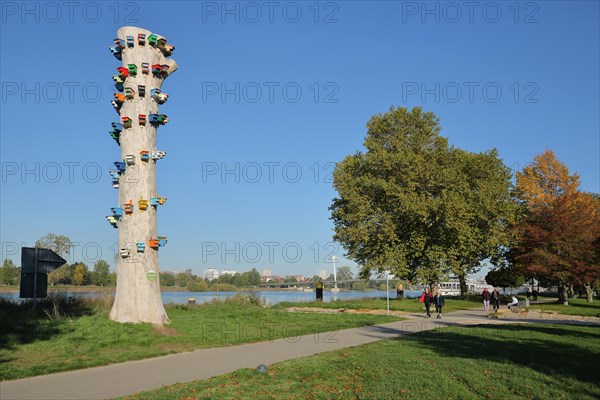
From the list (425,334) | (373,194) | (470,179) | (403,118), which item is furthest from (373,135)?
(425,334)

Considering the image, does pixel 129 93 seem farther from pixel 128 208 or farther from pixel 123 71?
pixel 128 208

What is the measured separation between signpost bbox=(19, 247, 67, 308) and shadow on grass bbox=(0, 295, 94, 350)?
25.7 inches

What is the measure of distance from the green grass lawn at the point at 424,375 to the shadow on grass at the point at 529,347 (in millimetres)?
22

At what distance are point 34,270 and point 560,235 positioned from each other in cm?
3390

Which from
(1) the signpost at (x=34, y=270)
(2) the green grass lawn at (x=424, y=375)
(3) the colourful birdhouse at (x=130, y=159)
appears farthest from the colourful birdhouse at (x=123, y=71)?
(2) the green grass lawn at (x=424, y=375)

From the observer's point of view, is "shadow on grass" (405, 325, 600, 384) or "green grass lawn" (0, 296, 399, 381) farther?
"green grass lawn" (0, 296, 399, 381)

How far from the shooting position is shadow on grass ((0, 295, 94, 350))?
A: 11.7 meters

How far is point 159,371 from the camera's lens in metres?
9.66

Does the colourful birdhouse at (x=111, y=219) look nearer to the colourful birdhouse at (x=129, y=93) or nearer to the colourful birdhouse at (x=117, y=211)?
the colourful birdhouse at (x=117, y=211)

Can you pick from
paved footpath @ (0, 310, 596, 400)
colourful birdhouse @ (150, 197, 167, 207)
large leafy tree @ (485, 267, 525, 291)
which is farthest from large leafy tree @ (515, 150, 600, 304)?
colourful birdhouse @ (150, 197, 167, 207)

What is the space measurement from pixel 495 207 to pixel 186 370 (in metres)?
32.6

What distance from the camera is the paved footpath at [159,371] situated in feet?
26.1

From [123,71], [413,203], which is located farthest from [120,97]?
[413,203]

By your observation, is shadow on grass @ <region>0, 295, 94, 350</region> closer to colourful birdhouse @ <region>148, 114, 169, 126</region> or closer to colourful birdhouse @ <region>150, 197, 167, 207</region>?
colourful birdhouse @ <region>150, 197, 167, 207</region>
